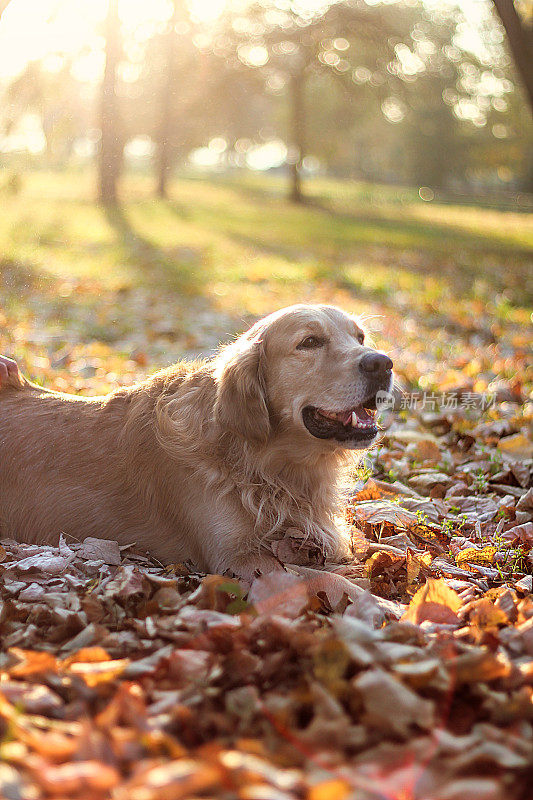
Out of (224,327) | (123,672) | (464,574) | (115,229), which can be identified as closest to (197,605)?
(123,672)

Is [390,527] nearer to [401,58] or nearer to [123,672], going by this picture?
[123,672]

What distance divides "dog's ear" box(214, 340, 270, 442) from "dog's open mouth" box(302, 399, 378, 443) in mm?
228

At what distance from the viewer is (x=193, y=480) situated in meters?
3.62

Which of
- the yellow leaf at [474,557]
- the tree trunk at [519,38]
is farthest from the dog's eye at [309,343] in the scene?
the tree trunk at [519,38]

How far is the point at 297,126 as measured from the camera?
31016mm

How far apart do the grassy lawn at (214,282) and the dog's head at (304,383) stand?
0.93 meters

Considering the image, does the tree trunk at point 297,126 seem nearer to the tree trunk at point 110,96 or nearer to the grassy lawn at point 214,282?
the grassy lawn at point 214,282

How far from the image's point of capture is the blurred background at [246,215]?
8852mm

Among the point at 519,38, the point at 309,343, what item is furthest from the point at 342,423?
the point at 519,38

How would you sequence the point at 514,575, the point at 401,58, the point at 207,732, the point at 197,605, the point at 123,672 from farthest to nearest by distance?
the point at 401,58, the point at 514,575, the point at 197,605, the point at 123,672, the point at 207,732

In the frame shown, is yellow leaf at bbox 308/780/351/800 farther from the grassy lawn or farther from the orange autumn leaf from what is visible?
the grassy lawn

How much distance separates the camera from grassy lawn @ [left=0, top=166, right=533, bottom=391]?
8352mm

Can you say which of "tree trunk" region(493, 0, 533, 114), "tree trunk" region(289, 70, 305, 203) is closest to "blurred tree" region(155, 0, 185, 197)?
"tree trunk" region(289, 70, 305, 203)

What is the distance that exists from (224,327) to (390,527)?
5593 mm
